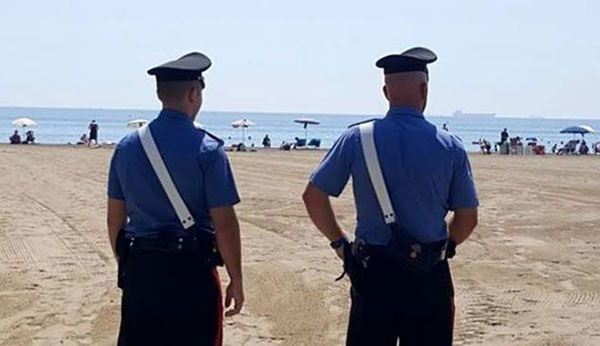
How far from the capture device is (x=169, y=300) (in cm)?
570

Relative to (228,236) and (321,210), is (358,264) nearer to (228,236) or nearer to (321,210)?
(321,210)

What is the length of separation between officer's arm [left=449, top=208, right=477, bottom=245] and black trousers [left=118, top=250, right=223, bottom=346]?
128cm

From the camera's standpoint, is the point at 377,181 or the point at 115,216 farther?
the point at 115,216

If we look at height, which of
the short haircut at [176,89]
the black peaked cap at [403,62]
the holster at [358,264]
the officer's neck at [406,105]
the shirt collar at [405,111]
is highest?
the black peaked cap at [403,62]

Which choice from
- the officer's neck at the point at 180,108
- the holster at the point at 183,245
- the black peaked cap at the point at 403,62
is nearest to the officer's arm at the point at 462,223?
the black peaked cap at the point at 403,62

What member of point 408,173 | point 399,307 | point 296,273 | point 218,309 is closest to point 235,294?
point 218,309

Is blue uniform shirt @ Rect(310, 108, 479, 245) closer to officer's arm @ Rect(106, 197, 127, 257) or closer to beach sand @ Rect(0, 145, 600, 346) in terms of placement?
officer's arm @ Rect(106, 197, 127, 257)

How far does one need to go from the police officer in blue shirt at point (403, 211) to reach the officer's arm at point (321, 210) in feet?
0.35

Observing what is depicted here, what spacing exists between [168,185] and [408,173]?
3.99ft

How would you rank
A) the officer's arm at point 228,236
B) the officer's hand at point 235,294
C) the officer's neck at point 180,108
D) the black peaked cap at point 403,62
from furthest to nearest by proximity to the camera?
the officer's hand at point 235,294 < the officer's neck at point 180,108 < the officer's arm at point 228,236 < the black peaked cap at point 403,62

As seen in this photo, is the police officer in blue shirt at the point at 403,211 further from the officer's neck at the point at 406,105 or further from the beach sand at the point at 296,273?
the beach sand at the point at 296,273

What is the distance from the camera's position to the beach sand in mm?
9703

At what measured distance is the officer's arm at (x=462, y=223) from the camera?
5.67 metres

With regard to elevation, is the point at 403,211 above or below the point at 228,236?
above
